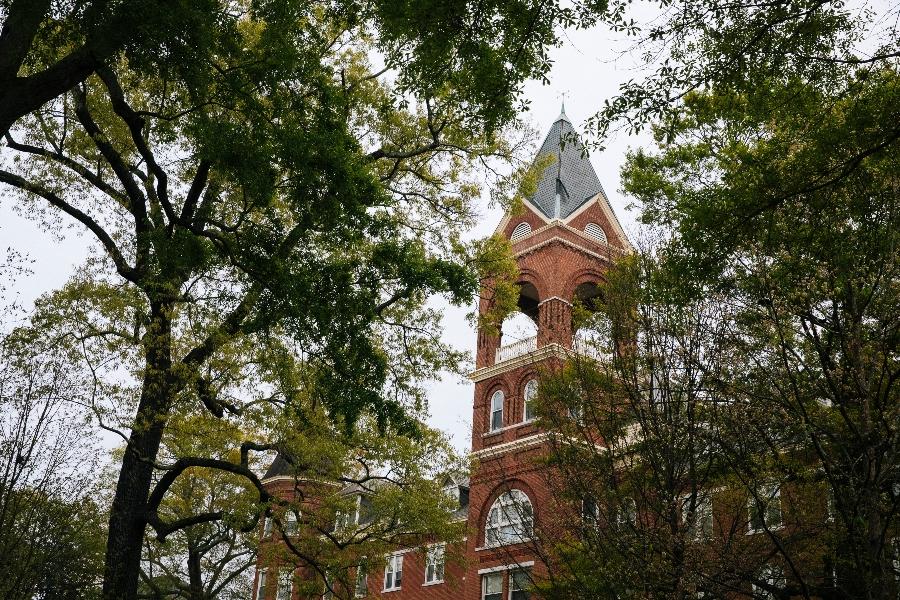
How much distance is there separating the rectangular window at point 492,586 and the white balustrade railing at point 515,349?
26.0 ft

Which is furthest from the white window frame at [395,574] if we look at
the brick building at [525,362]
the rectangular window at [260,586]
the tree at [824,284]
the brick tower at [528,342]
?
the tree at [824,284]

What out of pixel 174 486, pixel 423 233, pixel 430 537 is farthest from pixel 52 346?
pixel 174 486

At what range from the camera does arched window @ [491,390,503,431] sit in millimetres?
36312

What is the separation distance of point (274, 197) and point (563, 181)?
2466cm

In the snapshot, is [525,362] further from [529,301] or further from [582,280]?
[529,301]

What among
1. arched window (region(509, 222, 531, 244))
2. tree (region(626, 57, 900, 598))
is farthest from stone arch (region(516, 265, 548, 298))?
tree (region(626, 57, 900, 598))

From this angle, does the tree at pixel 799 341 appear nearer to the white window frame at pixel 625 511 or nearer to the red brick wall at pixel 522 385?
the white window frame at pixel 625 511

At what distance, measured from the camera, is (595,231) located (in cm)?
3831

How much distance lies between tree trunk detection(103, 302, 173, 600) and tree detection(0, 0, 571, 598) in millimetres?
38

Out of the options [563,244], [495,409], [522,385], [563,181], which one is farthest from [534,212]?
[495,409]

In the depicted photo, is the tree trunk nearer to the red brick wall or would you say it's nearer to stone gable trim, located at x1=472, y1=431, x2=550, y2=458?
the red brick wall

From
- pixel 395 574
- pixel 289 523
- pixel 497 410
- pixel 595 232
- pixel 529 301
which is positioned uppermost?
pixel 595 232

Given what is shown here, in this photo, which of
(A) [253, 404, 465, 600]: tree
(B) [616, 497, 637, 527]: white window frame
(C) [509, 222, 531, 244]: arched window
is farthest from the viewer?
(C) [509, 222, 531, 244]: arched window

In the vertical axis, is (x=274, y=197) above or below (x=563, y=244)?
below
